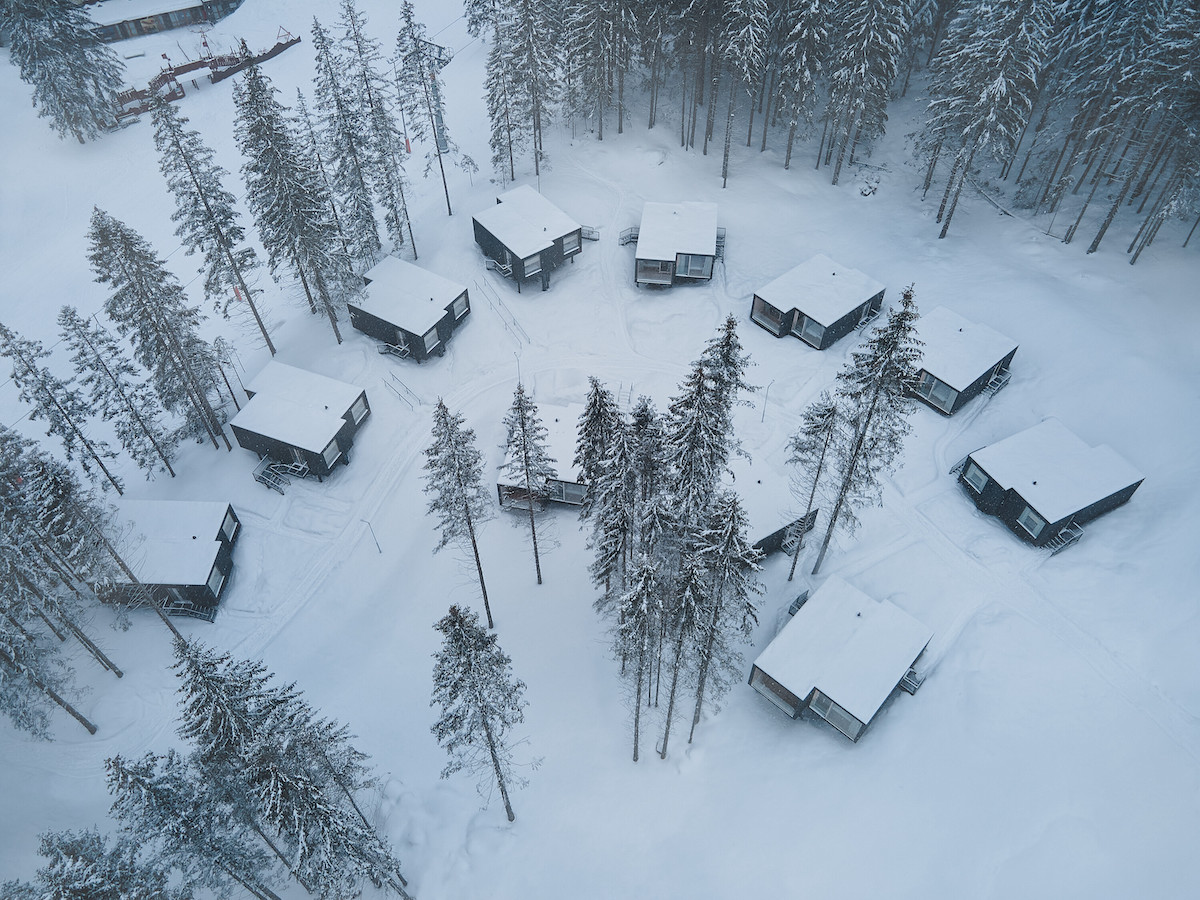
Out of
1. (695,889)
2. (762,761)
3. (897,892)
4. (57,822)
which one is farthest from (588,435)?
(57,822)

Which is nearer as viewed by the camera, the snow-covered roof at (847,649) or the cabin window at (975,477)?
the snow-covered roof at (847,649)

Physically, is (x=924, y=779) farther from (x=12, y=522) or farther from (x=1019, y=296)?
(x=12, y=522)

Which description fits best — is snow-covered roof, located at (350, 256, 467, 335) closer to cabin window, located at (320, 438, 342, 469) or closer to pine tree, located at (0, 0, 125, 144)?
cabin window, located at (320, 438, 342, 469)

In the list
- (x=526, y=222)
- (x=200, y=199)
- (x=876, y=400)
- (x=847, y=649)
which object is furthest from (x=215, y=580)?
(x=876, y=400)

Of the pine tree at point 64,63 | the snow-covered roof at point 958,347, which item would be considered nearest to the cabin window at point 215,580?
the snow-covered roof at point 958,347

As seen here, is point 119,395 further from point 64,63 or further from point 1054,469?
point 1054,469

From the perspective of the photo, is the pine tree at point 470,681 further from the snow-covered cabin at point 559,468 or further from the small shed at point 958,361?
the small shed at point 958,361

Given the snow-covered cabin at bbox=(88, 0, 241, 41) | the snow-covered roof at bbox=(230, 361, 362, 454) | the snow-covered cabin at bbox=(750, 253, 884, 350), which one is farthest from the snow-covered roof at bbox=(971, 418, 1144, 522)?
the snow-covered cabin at bbox=(88, 0, 241, 41)

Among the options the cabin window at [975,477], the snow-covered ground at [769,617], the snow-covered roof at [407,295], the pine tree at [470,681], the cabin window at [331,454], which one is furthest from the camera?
the snow-covered roof at [407,295]
